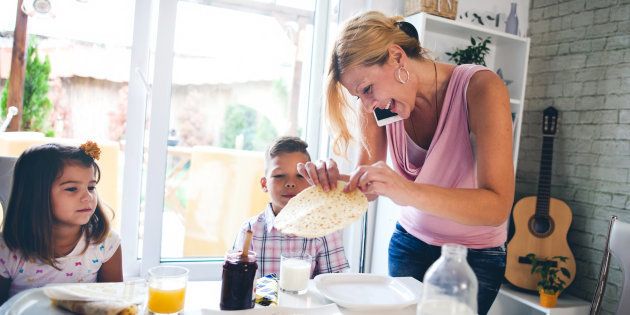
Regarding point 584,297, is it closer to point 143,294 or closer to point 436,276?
point 436,276

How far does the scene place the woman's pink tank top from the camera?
1.41 metres

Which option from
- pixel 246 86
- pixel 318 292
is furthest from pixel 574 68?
pixel 318 292

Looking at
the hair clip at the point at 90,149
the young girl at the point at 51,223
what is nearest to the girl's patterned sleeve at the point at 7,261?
the young girl at the point at 51,223

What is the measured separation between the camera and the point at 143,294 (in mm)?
1109

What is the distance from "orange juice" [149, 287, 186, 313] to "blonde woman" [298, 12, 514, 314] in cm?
53

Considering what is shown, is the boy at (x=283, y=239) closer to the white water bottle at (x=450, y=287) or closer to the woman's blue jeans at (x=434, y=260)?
the woman's blue jeans at (x=434, y=260)

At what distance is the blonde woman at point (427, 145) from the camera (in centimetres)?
119

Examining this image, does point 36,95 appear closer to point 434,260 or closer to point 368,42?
point 368,42

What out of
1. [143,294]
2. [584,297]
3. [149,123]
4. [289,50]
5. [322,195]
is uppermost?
[289,50]

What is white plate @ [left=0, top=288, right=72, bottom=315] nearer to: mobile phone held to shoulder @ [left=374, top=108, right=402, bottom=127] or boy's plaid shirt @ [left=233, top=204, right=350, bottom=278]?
boy's plaid shirt @ [left=233, top=204, right=350, bottom=278]

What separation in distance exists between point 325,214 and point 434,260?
0.47 metres

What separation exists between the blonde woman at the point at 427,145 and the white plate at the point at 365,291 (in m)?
0.23

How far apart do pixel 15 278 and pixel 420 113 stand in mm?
1449

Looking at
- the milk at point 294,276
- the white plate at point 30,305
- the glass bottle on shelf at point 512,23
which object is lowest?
the white plate at point 30,305
